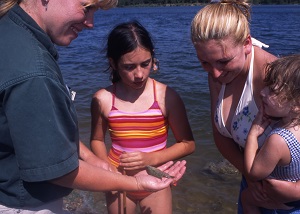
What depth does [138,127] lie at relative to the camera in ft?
11.4

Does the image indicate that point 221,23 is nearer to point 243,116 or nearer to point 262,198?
point 243,116

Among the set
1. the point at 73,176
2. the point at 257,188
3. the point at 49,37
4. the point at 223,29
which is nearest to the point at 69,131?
the point at 73,176

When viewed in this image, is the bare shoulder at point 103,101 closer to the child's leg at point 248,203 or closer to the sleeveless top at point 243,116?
the sleeveless top at point 243,116

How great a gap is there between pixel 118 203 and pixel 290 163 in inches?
60.2

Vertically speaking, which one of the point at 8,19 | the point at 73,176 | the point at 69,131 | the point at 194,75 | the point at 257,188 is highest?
the point at 8,19

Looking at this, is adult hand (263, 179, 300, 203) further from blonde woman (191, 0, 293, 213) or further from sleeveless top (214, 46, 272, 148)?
sleeveless top (214, 46, 272, 148)

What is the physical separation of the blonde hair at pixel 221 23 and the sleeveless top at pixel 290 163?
0.67m

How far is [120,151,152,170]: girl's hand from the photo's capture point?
125 inches

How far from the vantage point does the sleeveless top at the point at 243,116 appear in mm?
2760

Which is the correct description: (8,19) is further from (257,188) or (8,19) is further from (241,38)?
(257,188)

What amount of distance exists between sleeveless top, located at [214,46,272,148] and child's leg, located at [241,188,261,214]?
362 mm

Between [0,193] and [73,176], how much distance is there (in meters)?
0.41

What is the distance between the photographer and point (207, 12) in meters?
2.73

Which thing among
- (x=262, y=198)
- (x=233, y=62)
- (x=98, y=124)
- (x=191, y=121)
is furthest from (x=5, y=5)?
(x=191, y=121)
